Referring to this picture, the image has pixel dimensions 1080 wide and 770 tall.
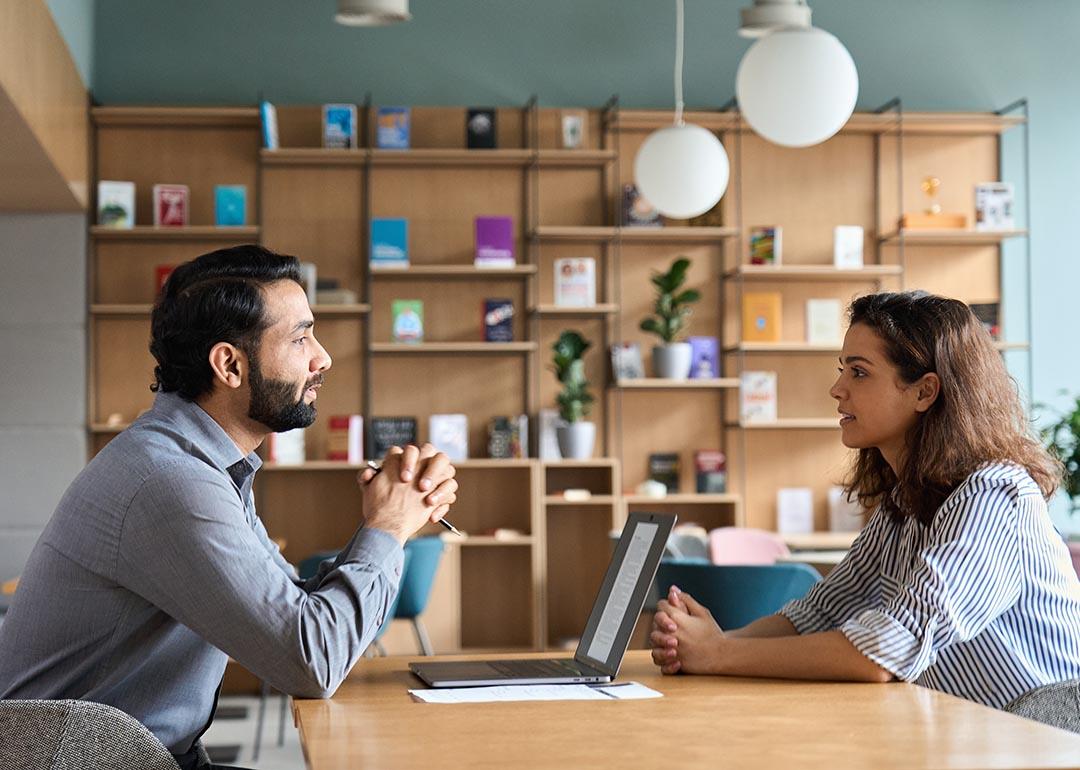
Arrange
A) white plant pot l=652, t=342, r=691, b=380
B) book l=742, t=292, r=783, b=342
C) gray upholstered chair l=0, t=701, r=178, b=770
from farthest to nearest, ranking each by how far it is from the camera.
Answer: book l=742, t=292, r=783, b=342
white plant pot l=652, t=342, r=691, b=380
gray upholstered chair l=0, t=701, r=178, b=770

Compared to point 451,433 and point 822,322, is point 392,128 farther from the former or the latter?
point 822,322

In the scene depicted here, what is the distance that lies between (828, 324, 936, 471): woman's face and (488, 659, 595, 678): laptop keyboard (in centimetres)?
60

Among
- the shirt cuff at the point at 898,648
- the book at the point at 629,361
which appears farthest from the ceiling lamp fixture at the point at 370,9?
the shirt cuff at the point at 898,648

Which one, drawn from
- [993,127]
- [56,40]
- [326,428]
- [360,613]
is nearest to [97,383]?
[326,428]

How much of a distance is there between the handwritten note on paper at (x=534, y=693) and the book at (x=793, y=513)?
212 inches

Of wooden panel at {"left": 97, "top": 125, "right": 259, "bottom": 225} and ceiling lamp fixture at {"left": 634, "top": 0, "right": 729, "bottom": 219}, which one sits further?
wooden panel at {"left": 97, "top": 125, "right": 259, "bottom": 225}

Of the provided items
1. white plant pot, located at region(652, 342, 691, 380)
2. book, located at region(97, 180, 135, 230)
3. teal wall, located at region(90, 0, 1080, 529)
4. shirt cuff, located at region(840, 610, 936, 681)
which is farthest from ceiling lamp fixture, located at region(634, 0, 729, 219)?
→ shirt cuff, located at region(840, 610, 936, 681)

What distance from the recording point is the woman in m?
1.93

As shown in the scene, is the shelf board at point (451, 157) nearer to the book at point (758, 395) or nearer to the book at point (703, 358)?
the book at point (703, 358)

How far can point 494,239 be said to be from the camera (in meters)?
6.94

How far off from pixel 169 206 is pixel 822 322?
11.5 feet

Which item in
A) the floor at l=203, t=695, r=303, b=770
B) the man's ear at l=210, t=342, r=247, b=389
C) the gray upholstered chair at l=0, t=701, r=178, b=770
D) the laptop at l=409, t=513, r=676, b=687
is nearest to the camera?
the gray upholstered chair at l=0, t=701, r=178, b=770

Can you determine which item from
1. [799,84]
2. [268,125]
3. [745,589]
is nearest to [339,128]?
[268,125]

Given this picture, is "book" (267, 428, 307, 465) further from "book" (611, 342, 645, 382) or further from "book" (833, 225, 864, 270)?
"book" (833, 225, 864, 270)
